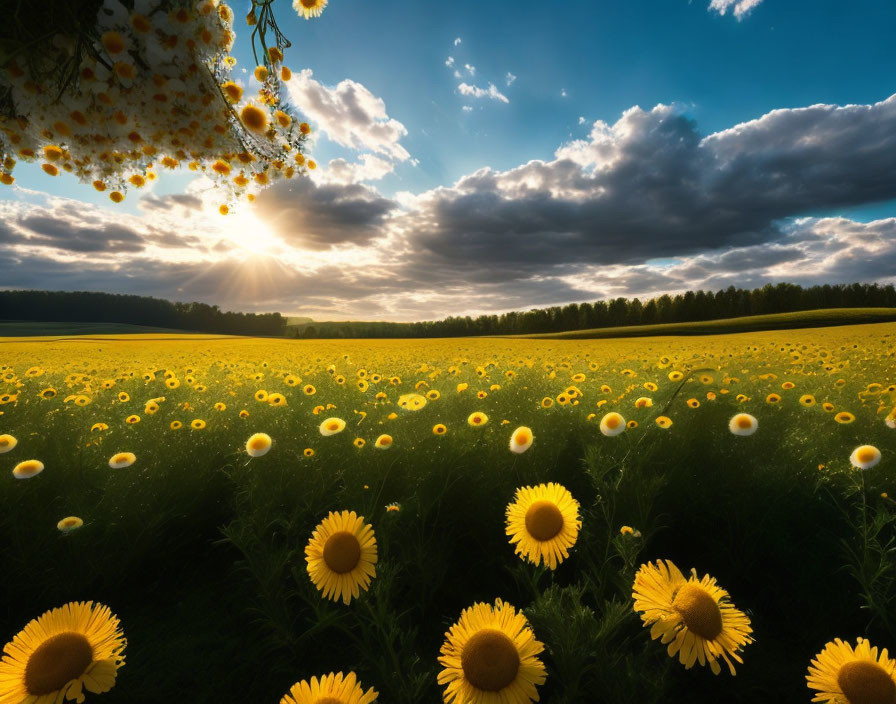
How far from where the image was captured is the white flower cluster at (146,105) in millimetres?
3477

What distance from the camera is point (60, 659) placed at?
0.99 m

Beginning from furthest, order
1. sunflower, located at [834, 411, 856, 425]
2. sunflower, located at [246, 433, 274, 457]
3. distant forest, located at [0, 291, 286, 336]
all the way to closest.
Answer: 1. distant forest, located at [0, 291, 286, 336]
2. sunflower, located at [834, 411, 856, 425]
3. sunflower, located at [246, 433, 274, 457]

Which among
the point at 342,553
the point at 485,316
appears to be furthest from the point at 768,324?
the point at 342,553

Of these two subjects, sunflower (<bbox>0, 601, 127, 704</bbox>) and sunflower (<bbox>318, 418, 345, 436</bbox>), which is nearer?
sunflower (<bbox>0, 601, 127, 704</bbox>)

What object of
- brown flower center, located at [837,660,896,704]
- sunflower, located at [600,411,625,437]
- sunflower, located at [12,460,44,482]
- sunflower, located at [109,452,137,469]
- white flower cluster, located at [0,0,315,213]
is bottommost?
sunflower, located at [109,452,137,469]

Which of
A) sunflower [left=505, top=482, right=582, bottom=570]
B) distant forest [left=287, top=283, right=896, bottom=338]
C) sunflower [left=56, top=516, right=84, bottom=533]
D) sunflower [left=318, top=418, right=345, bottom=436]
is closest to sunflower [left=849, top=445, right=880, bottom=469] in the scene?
sunflower [left=505, top=482, right=582, bottom=570]

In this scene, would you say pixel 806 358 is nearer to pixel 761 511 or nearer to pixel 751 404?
pixel 751 404

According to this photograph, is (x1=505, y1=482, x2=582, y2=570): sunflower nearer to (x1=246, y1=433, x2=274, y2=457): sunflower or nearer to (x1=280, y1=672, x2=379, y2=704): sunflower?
(x1=280, y1=672, x2=379, y2=704): sunflower

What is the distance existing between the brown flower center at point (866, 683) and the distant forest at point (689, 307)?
164 ft

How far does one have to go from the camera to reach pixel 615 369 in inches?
293

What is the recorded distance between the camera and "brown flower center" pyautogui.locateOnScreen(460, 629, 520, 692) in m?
0.94

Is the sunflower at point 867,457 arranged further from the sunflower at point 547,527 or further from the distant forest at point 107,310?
the distant forest at point 107,310

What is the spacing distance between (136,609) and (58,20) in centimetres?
471

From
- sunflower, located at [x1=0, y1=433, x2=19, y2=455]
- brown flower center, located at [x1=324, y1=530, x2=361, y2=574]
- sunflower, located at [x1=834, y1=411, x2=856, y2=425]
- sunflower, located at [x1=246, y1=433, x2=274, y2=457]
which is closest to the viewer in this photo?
brown flower center, located at [x1=324, y1=530, x2=361, y2=574]
